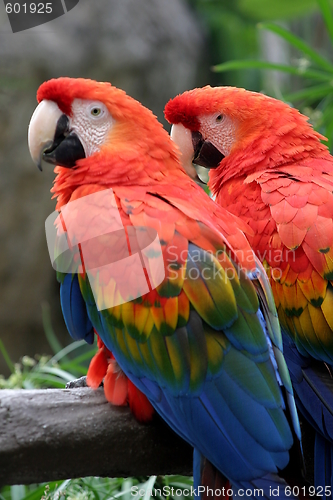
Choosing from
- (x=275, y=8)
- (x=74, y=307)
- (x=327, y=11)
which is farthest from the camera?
(x=275, y=8)

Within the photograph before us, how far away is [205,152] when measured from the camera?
47.8 inches

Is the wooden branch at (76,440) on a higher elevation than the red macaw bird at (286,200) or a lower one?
lower

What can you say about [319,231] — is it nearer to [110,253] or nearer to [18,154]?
[110,253]

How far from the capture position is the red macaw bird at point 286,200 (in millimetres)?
928

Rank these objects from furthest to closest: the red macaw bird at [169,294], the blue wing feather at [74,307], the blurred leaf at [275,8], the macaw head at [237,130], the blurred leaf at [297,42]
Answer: the blurred leaf at [275,8]
the blurred leaf at [297,42]
the macaw head at [237,130]
the blue wing feather at [74,307]
the red macaw bird at [169,294]

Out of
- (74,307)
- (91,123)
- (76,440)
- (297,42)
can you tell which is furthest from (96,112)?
(297,42)

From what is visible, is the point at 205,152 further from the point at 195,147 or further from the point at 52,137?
the point at 52,137

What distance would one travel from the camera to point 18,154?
7.81 ft

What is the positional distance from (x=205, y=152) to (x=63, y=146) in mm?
→ 398

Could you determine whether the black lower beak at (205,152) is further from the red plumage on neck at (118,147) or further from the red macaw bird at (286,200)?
the red plumage on neck at (118,147)

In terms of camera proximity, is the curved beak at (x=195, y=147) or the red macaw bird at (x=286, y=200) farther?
the curved beak at (x=195, y=147)

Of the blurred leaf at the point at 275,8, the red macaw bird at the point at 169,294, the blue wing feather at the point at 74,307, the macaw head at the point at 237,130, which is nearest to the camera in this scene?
the red macaw bird at the point at 169,294

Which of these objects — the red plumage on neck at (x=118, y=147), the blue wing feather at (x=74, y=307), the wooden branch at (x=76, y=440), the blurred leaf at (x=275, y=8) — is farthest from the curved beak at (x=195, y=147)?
the blurred leaf at (x=275, y=8)

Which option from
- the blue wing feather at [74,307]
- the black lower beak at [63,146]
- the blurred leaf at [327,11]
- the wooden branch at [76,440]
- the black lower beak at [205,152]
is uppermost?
the blurred leaf at [327,11]
